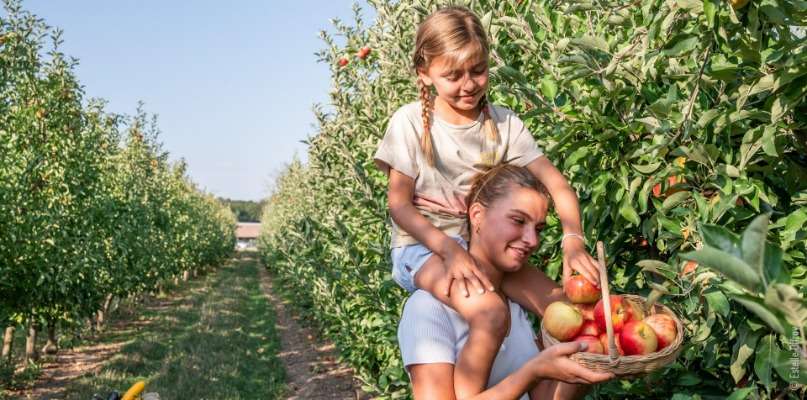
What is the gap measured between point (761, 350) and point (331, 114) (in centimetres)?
438

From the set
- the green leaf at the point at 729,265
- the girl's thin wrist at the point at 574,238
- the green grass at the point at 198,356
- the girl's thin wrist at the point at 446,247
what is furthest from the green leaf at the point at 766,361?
the green grass at the point at 198,356

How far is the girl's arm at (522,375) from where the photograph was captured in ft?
4.78

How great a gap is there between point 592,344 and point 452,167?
2.21ft

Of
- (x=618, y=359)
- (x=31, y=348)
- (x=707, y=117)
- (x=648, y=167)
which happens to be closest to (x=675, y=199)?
(x=648, y=167)

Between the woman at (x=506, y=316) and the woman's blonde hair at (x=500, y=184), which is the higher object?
the woman's blonde hair at (x=500, y=184)

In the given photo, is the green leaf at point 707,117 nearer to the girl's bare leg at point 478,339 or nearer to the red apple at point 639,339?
the red apple at point 639,339

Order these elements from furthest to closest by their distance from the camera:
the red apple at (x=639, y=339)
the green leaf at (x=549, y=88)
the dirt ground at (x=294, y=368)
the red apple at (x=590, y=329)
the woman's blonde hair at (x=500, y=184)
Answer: the dirt ground at (x=294, y=368) < the green leaf at (x=549, y=88) < the woman's blonde hair at (x=500, y=184) < the red apple at (x=590, y=329) < the red apple at (x=639, y=339)

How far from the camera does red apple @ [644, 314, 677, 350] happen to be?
1503 mm

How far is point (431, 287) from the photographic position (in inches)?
70.5

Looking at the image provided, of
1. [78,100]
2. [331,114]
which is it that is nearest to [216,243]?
[78,100]

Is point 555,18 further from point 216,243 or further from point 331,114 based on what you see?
point 216,243

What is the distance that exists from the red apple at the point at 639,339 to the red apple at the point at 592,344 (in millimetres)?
51

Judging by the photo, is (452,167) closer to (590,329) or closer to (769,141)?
(590,329)

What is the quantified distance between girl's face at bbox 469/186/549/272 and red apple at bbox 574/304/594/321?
18 centimetres
